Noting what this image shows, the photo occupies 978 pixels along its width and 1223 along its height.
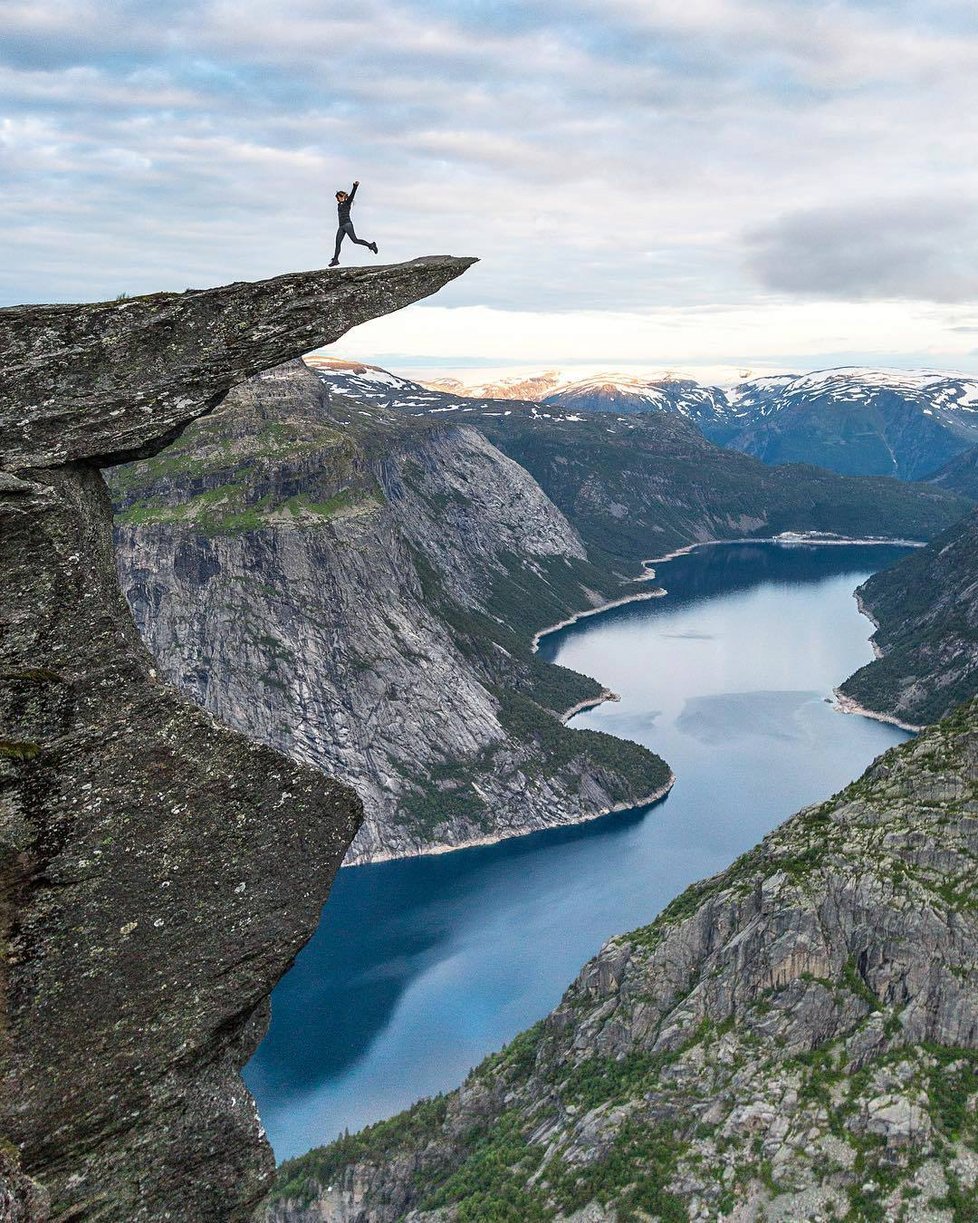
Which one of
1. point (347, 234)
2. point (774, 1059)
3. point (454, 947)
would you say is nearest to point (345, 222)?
point (347, 234)

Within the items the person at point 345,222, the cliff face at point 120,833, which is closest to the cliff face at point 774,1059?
the cliff face at point 120,833

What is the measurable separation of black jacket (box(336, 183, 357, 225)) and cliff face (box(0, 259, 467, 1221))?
306 inches

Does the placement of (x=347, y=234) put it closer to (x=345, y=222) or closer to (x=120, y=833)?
(x=345, y=222)

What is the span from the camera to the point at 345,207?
26578 mm

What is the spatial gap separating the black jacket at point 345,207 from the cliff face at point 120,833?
778 centimetres

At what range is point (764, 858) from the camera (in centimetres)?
7456

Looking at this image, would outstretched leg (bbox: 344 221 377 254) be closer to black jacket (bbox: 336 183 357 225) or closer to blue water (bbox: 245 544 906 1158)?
black jacket (bbox: 336 183 357 225)

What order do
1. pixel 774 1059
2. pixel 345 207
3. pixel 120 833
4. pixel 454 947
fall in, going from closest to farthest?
1. pixel 120 833
2. pixel 345 207
3. pixel 774 1059
4. pixel 454 947

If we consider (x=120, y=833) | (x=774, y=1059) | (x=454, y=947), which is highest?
(x=120, y=833)

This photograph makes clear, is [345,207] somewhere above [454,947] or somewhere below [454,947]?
above

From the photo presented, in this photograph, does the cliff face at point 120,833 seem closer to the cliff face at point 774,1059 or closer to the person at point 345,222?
the person at point 345,222

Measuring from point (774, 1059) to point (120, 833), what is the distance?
185 feet

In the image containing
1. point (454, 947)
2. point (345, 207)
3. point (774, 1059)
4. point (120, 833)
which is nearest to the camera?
point (120, 833)

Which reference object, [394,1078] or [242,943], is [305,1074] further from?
[242,943]
